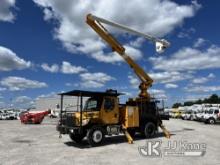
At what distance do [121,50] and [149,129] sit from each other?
5.68 m

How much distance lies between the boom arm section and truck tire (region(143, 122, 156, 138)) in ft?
7.34

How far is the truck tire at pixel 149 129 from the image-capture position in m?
21.3

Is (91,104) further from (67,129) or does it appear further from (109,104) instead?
(67,129)

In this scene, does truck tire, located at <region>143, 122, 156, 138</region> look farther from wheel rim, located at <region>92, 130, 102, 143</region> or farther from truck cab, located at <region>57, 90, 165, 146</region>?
wheel rim, located at <region>92, 130, 102, 143</region>

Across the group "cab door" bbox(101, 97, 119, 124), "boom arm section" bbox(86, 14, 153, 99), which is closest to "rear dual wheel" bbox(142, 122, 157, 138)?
"boom arm section" bbox(86, 14, 153, 99)

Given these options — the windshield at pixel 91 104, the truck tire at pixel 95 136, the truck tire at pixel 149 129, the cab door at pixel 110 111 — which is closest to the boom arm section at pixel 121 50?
the truck tire at pixel 149 129

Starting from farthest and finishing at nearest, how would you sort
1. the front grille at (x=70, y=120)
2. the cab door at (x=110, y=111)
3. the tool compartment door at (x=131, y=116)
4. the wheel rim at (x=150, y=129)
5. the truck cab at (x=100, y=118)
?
1. the wheel rim at (x=150, y=129)
2. the tool compartment door at (x=131, y=116)
3. the cab door at (x=110, y=111)
4. the front grille at (x=70, y=120)
5. the truck cab at (x=100, y=118)

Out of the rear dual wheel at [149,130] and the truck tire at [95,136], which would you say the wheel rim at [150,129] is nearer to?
the rear dual wheel at [149,130]

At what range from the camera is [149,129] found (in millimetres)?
21578

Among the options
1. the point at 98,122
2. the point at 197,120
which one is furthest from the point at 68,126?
the point at 197,120

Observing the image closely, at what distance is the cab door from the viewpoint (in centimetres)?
1866

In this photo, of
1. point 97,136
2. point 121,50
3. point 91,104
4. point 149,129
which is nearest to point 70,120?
point 91,104

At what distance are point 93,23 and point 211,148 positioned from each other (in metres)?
11.0

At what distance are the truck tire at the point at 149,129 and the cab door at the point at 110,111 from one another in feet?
9.29
